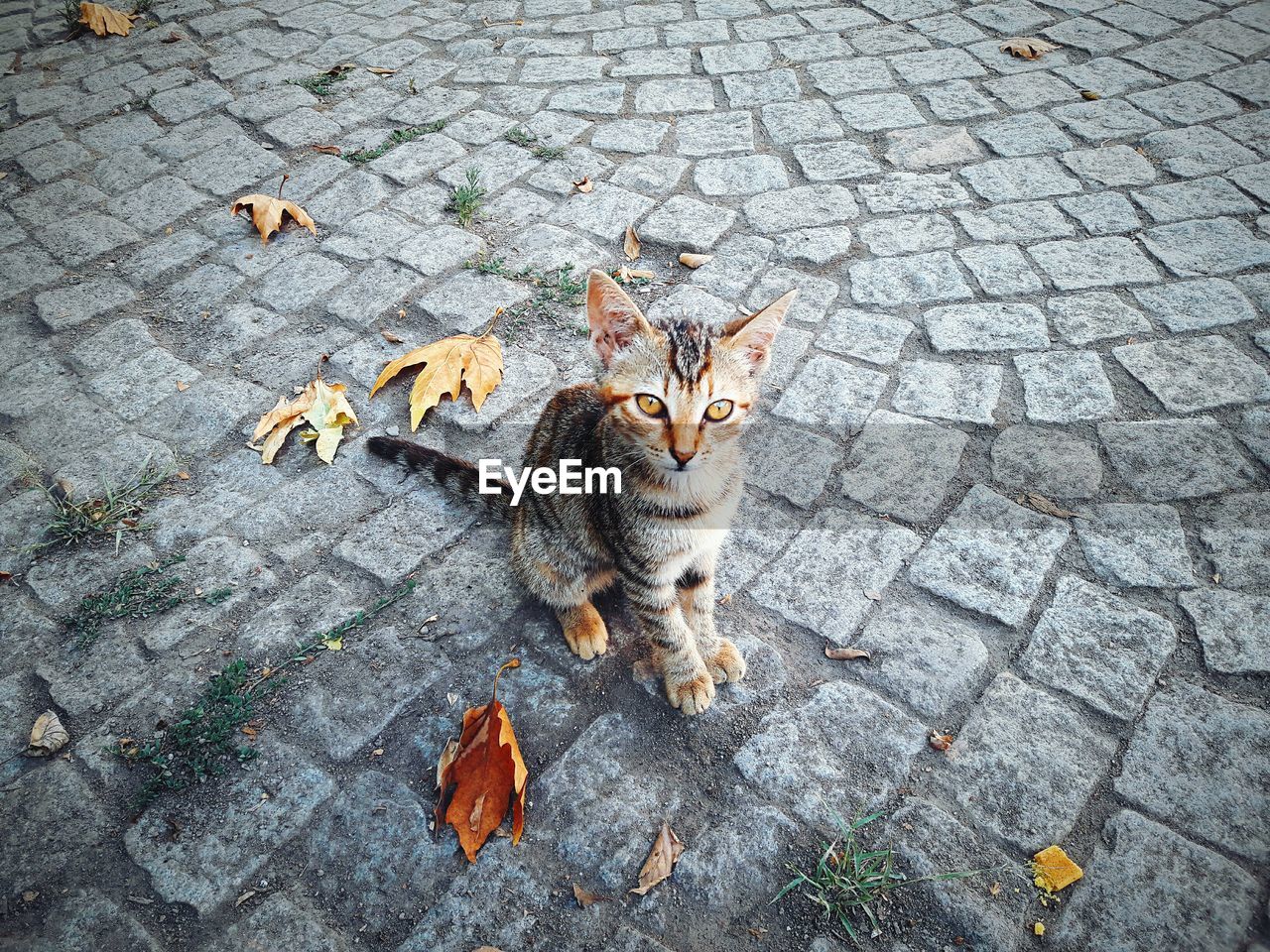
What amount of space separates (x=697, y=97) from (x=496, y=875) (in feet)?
16.6

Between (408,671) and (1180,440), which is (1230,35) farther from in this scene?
(408,671)

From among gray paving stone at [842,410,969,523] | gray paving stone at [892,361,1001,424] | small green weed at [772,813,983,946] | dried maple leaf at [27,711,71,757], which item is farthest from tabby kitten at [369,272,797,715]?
dried maple leaf at [27,711,71,757]

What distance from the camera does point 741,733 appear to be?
2.52 metres

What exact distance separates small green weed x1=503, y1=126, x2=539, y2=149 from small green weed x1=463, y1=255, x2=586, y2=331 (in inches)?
49.6

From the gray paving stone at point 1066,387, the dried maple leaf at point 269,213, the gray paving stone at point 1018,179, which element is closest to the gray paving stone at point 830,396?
the gray paving stone at point 1066,387

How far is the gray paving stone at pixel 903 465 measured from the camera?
3.15m

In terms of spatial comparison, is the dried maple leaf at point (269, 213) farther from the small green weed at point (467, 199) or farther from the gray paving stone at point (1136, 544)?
the gray paving stone at point (1136, 544)

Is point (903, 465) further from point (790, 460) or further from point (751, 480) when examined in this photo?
point (751, 480)

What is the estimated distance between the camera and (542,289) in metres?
4.09

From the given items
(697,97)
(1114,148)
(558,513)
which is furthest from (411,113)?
(1114,148)

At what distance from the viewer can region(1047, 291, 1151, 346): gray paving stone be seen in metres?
3.68

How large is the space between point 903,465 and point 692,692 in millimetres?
1433

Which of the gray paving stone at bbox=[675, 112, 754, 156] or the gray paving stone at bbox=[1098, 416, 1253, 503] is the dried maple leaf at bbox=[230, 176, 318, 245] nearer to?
the gray paving stone at bbox=[675, 112, 754, 156]

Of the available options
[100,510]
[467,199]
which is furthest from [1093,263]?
[100,510]
